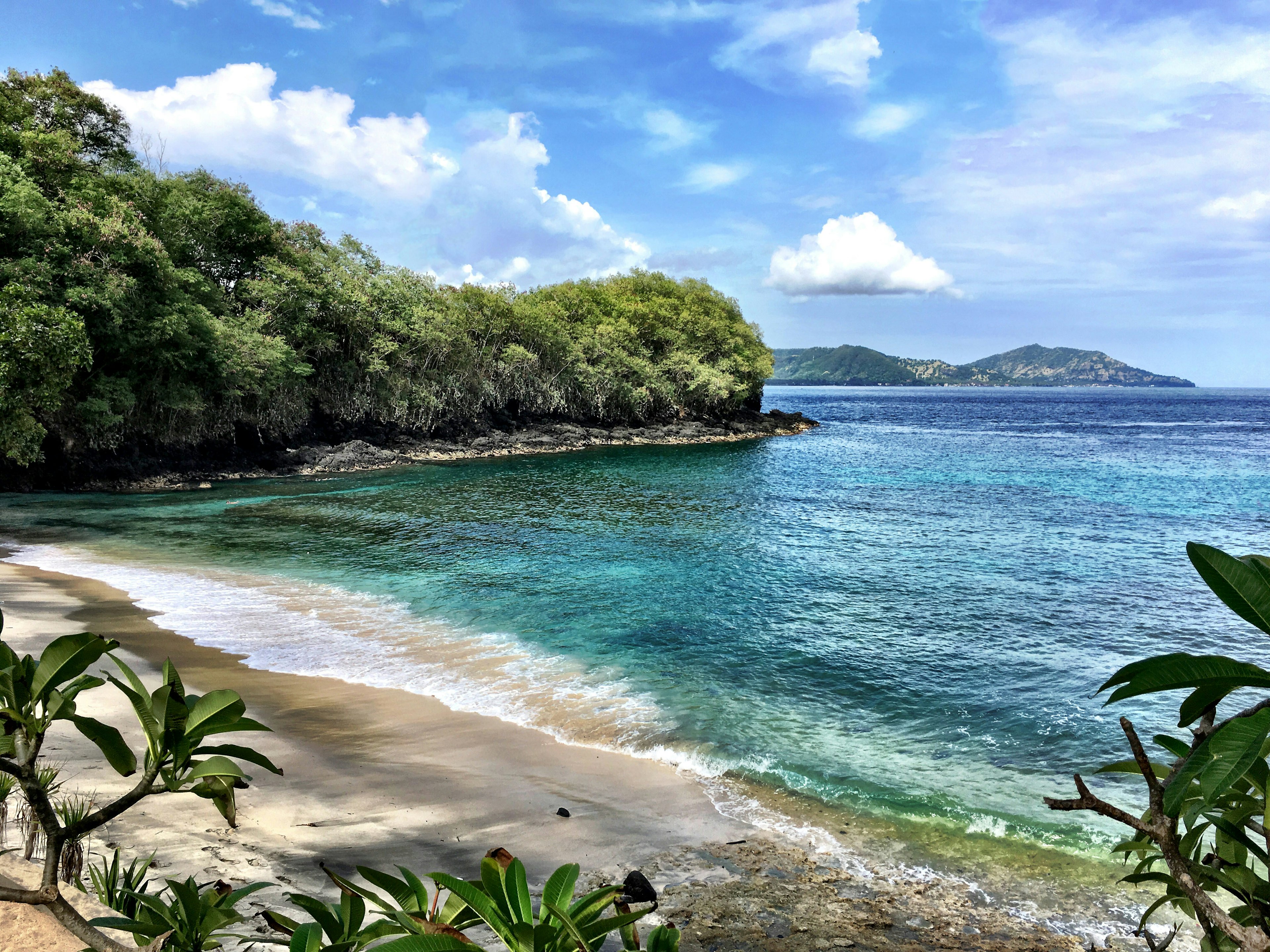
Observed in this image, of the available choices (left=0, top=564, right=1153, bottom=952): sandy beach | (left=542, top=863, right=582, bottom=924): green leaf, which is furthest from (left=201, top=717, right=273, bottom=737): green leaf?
(left=0, top=564, right=1153, bottom=952): sandy beach

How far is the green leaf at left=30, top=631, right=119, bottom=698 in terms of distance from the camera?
80.4 inches

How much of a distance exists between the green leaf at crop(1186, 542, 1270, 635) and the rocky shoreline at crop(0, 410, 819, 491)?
3840 centimetres

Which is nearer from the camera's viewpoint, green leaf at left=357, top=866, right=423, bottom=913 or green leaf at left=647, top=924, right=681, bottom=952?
green leaf at left=647, top=924, right=681, bottom=952

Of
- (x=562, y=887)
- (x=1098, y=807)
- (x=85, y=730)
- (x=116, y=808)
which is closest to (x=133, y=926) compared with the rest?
(x=116, y=808)

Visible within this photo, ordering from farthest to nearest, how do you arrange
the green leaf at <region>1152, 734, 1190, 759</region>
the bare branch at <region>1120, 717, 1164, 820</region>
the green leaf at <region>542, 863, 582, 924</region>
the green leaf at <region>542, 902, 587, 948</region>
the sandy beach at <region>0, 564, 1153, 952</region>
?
the sandy beach at <region>0, 564, 1153, 952</region>
the green leaf at <region>542, 863, 582, 924</region>
the green leaf at <region>1152, 734, 1190, 759</region>
the green leaf at <region>542, 902, 587, 948</region>
the bare branch at <region>1120, 717, 1164, 820</region>

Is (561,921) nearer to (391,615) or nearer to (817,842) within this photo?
(817,842)

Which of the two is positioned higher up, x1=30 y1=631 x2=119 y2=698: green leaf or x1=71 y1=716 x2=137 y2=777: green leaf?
x1=30 y1=631 x2=119 y2=698: green leaf

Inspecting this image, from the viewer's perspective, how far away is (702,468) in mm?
42969

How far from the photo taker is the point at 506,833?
6871 millimetres

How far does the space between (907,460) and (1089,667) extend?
121ft

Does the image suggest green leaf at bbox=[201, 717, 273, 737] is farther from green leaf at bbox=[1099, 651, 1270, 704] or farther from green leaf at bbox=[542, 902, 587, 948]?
green leaf at bbox=[1099, 651, 1270, 704]

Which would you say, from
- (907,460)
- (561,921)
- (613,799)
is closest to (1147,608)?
(613,799)

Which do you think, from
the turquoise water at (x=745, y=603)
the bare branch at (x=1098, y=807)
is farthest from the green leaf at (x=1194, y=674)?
the turquoise water at (x=745, y=603)

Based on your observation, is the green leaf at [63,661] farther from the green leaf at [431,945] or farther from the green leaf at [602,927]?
the green leaf at [602,927]
